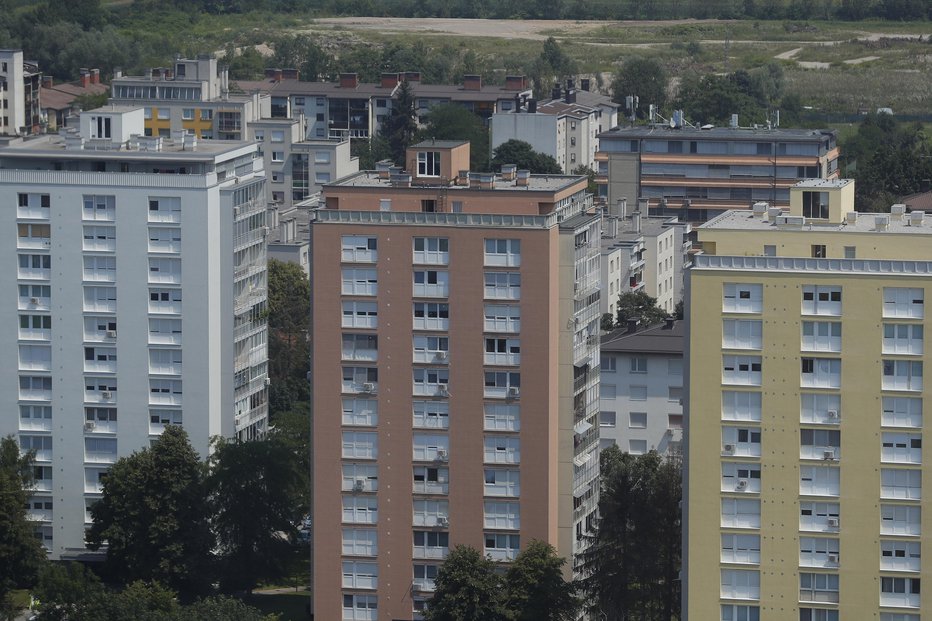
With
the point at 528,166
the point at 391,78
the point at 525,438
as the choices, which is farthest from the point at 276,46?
the point at 525,438

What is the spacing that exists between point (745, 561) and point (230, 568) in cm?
1934

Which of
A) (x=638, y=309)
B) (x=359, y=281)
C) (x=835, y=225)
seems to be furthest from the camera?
(x=638, y=309)

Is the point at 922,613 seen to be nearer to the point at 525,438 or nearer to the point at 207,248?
the point at 525,438

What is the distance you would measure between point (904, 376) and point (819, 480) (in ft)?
11.6

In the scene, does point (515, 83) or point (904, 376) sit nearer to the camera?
point (904, 376)

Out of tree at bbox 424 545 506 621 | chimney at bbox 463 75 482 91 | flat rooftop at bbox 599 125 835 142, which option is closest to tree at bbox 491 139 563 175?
flat rooftop at bbox 599 125 835 142

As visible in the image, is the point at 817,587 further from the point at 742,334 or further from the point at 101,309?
the point at 101,309

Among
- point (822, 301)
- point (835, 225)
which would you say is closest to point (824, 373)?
point (822, 301)

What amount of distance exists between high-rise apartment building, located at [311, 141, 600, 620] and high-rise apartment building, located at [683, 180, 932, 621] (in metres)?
6.91

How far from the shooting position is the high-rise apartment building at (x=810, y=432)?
61281 mm

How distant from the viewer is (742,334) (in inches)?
2445

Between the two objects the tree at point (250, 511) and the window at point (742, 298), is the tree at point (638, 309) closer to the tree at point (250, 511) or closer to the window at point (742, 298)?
the tree at point (250, 511)

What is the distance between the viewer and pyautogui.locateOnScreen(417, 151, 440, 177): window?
2815 inches

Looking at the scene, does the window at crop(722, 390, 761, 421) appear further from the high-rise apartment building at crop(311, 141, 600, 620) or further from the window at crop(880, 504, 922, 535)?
the high-rise apartment building at crop(311, 141, 600, 620)
